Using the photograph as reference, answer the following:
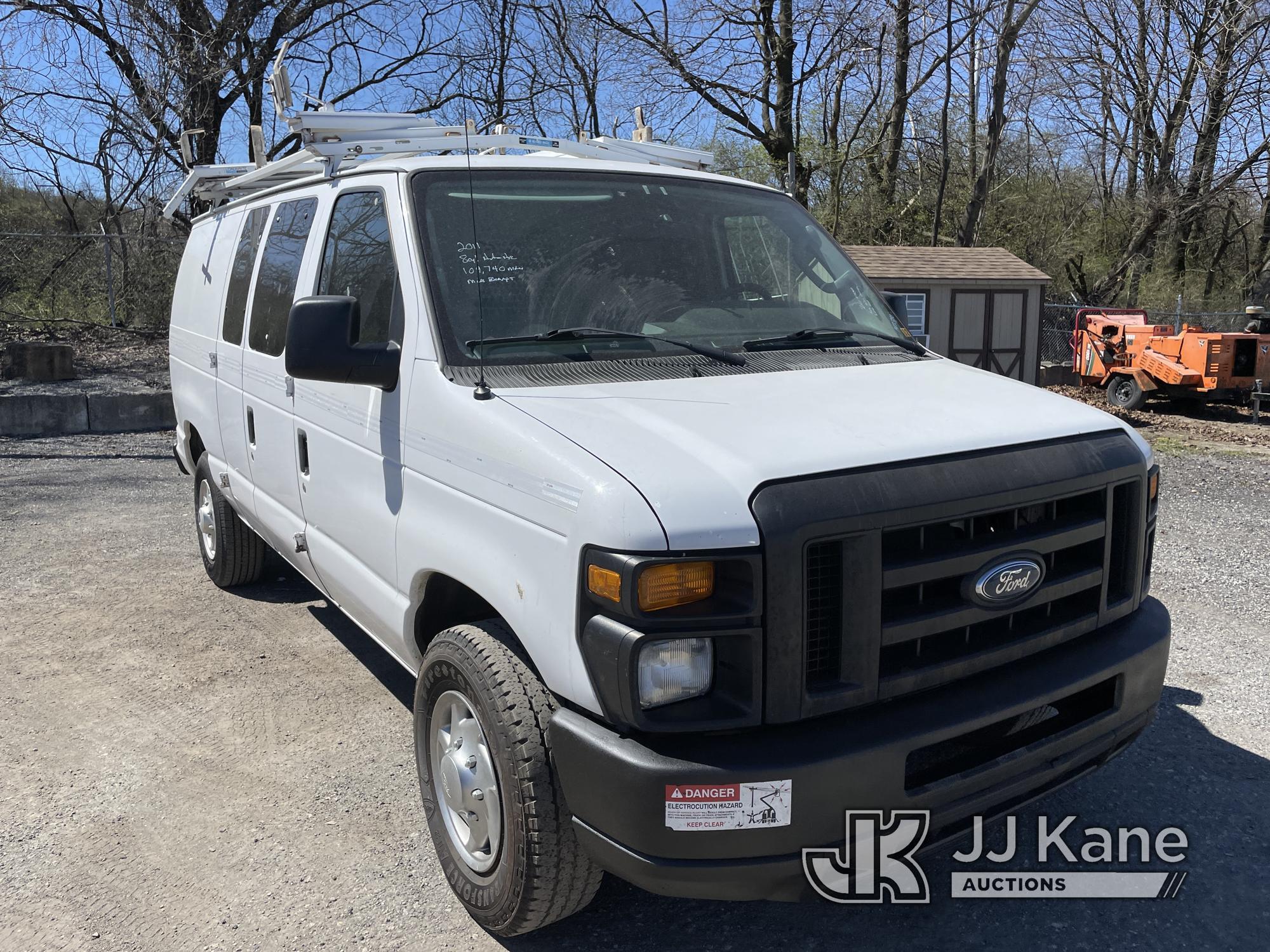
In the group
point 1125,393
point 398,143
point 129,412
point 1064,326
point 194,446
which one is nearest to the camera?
point 398,143

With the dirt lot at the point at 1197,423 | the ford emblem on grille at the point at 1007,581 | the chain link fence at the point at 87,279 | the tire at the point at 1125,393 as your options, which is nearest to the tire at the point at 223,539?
the ford emblem on grille at the point at 1007,581

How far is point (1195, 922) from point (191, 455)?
575cm

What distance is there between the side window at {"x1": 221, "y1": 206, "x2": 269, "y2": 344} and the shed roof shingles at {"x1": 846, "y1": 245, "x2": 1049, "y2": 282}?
11674 mm

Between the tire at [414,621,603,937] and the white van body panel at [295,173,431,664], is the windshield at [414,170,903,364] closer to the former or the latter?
the white van body panel at [295,173,431,664]

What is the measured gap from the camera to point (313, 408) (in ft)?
12.6

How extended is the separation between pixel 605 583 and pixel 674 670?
259mm

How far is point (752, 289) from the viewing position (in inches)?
147

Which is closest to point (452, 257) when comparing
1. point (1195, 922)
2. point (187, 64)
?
point (1195, 922)

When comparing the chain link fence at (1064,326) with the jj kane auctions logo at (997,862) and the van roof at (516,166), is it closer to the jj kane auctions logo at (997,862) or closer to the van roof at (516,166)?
the van roof at (516,166)

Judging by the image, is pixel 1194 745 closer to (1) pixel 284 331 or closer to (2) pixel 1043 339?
(1) pixel 284 331

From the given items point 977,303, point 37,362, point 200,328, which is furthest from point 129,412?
point 977,303

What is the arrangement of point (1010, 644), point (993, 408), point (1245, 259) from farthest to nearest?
1. point (1245, 259)
2. point (993, 408)
3. point (1010, 644)

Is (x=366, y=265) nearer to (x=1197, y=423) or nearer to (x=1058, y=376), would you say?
(x=1197, y=423)

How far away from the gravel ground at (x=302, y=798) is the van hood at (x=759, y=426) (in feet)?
4.61
